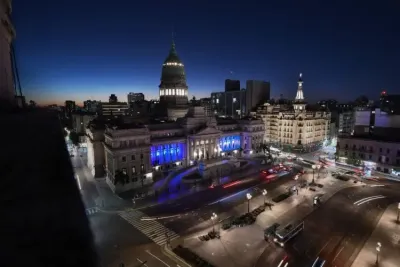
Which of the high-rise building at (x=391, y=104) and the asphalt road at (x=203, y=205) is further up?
the high-rise building at (x=391, y=104)

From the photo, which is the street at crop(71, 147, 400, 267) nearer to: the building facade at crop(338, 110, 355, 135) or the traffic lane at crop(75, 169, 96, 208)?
the traffic lane at crop(75, 169, 96, 208)

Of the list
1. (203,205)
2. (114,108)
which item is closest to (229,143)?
(203,205)

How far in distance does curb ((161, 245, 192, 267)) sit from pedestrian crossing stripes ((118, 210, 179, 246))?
1439 millimetres

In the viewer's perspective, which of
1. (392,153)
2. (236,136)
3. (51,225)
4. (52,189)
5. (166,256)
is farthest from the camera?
(236,136)

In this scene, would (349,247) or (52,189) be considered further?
(349,247)

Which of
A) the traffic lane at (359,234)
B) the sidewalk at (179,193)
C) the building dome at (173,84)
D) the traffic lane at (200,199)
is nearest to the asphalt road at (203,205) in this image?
the traffic lane at (200,199)

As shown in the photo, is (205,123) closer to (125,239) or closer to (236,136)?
(236,136)

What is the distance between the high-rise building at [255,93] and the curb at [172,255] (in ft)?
388

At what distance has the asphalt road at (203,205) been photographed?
4041 cm

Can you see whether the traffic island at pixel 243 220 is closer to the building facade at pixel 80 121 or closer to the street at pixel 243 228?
the street at pixel 243 228

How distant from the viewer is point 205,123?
7612 centimetres

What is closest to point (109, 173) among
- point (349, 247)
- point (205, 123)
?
point (205, 123)

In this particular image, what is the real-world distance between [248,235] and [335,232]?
1409cm

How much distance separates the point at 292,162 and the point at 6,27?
8205 cm
